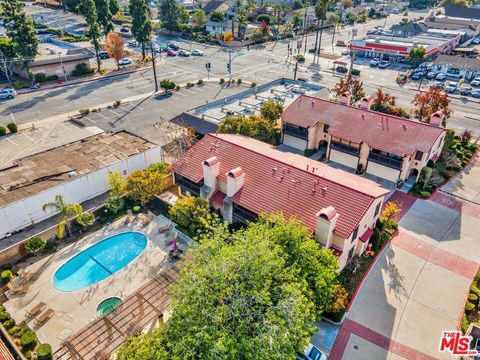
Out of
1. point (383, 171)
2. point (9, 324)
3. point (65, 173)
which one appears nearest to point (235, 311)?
point (9, 324)

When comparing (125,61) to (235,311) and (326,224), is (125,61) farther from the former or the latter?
(235,311)

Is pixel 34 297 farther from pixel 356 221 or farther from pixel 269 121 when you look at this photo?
pixel 269 121

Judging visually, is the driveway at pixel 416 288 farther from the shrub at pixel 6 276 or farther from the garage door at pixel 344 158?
the shrub at pixel 6 276

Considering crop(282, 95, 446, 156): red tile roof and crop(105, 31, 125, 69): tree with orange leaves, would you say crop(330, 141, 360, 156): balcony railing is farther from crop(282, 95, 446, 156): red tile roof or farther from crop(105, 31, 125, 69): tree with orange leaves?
crop(105, 31, 125, 69): tree with orange leaves

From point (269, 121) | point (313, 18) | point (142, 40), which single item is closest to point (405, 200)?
point (269, 121)

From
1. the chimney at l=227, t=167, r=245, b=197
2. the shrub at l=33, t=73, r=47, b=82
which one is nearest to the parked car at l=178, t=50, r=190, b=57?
the shrub at l=33, t=73, r=47, b=82
